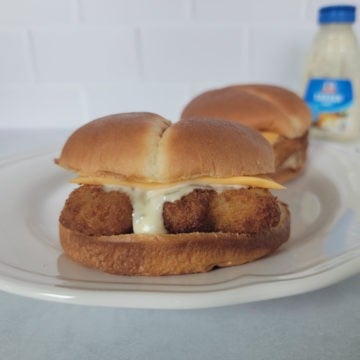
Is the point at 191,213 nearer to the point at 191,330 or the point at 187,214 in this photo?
the point at 187,214

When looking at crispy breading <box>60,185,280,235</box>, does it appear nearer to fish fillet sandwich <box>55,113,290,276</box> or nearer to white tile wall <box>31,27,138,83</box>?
fish fillet sandwich <box>55,113,290,276</box>

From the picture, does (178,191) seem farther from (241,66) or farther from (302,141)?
(241,66)

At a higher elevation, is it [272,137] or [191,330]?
[272,137]

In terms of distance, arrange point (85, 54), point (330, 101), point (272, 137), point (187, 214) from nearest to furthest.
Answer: point (187, 214) < point (272, 137) < point (330, 101) < point (85, 54)

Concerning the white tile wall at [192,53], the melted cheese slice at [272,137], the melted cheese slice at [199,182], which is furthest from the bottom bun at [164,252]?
the white tile wall at [192,53]

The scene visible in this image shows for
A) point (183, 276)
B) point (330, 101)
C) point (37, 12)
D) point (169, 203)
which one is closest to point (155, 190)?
point (169, 203)

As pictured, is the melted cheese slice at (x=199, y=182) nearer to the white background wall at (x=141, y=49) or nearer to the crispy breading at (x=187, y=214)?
the crispy breading at (x=187, y=214)
